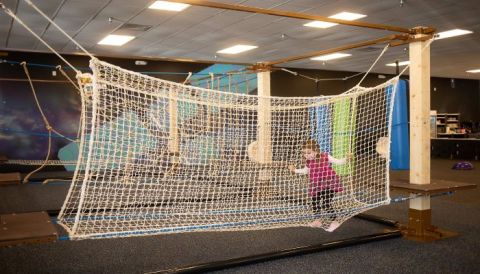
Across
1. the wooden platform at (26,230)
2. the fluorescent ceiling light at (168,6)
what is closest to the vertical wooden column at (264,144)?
the wooden platform at (26,230)

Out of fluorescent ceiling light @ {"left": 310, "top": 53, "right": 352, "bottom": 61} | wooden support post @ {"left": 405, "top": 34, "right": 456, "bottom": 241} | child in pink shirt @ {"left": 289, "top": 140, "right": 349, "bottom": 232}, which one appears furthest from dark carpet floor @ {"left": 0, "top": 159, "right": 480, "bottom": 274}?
fluorescent ceiling light @ {"left": 310, "top": 53, "right": 352, "bottom": 61}

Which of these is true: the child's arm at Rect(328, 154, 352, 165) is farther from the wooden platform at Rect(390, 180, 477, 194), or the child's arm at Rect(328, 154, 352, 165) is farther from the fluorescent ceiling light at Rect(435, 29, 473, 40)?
the fluorescent ceiling light at Rect(435, 29, 473, 40)

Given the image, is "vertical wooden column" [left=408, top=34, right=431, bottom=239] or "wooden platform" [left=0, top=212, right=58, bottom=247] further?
"vertical wooden column" [left=408, top=34, right=431, bottom=239]

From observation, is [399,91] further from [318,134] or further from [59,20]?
[59,20]

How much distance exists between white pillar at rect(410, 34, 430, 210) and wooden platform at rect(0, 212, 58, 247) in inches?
115

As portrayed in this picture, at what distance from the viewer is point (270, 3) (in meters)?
5.80

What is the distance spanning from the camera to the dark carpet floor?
3.06 metres

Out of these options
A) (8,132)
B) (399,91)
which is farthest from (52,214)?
(8,132)

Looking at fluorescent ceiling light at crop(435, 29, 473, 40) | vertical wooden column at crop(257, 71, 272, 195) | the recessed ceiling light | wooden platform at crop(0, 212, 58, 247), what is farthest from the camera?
fluorescent ceiling light at crop(435, 29, 473, 40)

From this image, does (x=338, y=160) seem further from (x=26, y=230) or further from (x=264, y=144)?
(x=26, y=230)

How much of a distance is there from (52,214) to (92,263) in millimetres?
1276

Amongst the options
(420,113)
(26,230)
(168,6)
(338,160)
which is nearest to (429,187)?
(420,113)

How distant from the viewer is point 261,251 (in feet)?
11.5

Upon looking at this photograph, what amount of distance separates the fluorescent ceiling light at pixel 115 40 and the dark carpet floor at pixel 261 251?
194 inches
